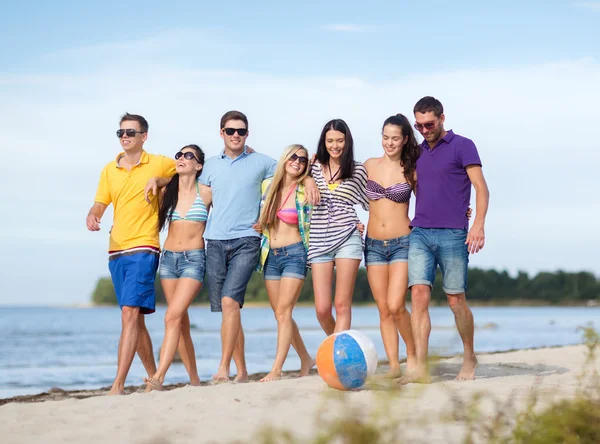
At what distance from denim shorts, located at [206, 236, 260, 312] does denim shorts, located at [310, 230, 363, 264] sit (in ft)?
2.08

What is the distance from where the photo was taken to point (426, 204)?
7785 mm

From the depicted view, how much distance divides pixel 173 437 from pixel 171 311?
3.03 metres

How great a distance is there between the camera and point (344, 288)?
26.3 ft

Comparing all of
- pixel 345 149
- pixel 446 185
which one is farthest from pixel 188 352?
pixel 446 185

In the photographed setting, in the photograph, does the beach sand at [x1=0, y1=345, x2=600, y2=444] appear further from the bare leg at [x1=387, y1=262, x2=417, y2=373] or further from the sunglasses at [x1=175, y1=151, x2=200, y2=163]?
the sunglasses at [x1=175, y1=151, x2=200, y2=163]

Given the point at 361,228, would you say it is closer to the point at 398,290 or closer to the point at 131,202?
the point at 398,290

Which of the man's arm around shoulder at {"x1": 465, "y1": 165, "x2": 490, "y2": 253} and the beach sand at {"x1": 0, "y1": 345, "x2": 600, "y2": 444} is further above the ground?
the man's arm around shoulder at {"x1": 465, "y1": 165, "x2": 490, "y2": 253}

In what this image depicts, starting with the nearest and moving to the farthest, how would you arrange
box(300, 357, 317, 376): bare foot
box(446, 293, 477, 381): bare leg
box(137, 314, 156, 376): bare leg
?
box(446, 293, 477, 381): bare leg
box(137, 314, 156, 376): bare leg
box(300, 357, 317, 376): bare foot

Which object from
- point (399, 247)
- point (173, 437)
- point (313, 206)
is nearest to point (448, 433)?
point (173, 437)

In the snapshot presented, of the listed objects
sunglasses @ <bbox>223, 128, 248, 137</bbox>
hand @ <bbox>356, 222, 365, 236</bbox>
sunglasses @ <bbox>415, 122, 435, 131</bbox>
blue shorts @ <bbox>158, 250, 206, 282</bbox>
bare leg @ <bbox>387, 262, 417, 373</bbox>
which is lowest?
bare leg @ <bbox>387, 262, 417, 373</bbox>

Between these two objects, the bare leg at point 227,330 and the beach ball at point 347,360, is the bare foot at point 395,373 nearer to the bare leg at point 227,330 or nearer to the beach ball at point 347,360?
the beach ball at point 347,360

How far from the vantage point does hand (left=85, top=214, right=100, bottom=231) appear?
330 inches

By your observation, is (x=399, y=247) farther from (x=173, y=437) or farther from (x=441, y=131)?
(x=173, y=437)

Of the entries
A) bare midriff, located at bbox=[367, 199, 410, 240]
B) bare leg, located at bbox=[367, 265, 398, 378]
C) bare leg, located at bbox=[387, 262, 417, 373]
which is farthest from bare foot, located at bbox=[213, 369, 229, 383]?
bare midriff, located at bbox=[367, 199, 410, 240]
